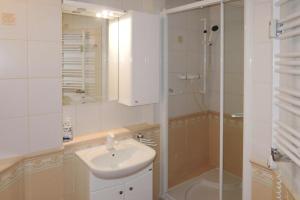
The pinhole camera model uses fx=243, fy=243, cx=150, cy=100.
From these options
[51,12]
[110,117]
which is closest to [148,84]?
[110,117]

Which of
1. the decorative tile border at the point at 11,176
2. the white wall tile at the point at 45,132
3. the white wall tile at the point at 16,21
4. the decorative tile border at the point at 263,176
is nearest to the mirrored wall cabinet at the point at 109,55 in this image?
the white wall tile at the point at 45,132

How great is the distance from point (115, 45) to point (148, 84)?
446 millimetres

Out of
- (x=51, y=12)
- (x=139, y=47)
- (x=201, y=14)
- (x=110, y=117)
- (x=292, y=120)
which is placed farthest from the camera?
(x=201, y=14)

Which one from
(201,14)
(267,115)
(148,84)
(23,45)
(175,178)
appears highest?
A: (201,14)

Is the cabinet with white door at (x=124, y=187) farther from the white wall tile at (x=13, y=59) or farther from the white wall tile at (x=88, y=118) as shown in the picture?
the white wall tile at (x=13, y=59)

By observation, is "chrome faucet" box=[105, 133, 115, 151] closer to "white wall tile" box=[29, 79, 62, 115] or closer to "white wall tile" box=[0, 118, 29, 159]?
"white wall tile" box=[29, 79, 62, 115]

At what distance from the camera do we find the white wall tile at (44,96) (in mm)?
1586

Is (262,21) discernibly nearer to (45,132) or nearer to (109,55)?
(109,55)

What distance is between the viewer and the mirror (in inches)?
73.7

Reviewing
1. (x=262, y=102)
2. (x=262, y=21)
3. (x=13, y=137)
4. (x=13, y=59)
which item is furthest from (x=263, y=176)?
(x=13, y=59)

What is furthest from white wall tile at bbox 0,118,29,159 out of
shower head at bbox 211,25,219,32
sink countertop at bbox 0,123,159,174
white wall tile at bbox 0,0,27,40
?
shower head at bbox 211,25,219,32

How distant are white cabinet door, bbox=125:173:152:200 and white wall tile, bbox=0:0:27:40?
1.22 m

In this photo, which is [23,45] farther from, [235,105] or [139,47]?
[235,105]

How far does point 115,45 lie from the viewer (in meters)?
2.12
